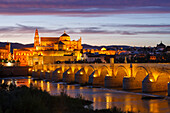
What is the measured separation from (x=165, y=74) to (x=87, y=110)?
1341 centimetres

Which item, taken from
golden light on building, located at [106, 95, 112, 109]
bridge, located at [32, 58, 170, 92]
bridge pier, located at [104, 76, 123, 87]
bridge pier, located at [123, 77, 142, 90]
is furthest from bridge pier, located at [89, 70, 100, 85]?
golden light on building, located at [106, 95, 112, 109]

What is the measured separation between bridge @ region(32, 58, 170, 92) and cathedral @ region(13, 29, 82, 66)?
30.6m

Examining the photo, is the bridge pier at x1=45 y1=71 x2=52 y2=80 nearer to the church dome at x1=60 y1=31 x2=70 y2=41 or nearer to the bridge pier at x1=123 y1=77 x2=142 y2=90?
the bridge pier at x1=123 y1=77 x2=142 y2=90

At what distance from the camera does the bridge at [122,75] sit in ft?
112

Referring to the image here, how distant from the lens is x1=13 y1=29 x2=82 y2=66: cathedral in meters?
97.1

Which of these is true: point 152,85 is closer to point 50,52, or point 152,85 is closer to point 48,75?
point 48,75

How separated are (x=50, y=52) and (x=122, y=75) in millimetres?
62089

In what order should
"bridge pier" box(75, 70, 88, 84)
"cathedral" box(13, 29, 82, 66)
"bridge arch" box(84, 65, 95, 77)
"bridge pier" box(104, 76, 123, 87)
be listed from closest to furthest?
"bridge pier" box(104, 76, 123, 87)
"bridge pier" box(75, 70, 88, 84)
"bridge arch" box(84, 65, 95, 77)
"cathedral" box(13, 29, 82, 66)

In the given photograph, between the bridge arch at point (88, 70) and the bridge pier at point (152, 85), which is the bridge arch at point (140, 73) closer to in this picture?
the bridge pier at point (152, 85)

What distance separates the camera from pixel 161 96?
30.3 m

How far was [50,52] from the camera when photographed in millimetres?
103875

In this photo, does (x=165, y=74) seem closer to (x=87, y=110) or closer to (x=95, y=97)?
(x=95, y=97)

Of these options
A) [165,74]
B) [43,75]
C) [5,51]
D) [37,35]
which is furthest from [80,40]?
[165,74]

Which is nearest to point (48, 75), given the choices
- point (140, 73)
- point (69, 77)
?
point (69, 77)
